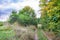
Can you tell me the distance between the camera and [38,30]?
9.98 meters

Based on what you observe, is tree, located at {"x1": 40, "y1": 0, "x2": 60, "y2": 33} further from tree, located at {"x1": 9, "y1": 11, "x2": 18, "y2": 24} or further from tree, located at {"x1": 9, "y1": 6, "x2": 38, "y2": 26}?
tree, located at {"x1": 9, "y1": 11, "x2": 18, "y2": 24}

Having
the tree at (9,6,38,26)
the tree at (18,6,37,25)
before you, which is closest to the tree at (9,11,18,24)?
the tree at (9,6,38,26)

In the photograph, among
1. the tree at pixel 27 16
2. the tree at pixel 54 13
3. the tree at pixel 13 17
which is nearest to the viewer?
the tree at pixel 54 13

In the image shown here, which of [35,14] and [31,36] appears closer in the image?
[31,36]

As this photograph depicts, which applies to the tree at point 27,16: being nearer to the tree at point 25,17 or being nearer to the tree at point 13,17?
the tree at point 25,17

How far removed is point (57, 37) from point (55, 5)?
3.75 ft

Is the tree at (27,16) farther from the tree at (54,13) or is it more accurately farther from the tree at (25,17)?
the tree at (54,13)

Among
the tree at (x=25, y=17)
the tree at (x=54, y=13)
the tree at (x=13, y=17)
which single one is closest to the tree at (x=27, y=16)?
the tree at (x=25, y=17)

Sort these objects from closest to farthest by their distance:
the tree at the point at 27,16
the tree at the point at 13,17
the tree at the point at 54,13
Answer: the tree at the point at 54,13
the tree at the point at 13,17
the tree at the point at 27,16

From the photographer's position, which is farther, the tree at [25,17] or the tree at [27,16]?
the tree at [27,16]

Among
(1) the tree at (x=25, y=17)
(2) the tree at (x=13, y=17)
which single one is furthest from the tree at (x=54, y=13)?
(2) the tree at (x=13, y=17)

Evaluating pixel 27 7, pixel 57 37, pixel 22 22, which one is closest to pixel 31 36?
pixel 57 37

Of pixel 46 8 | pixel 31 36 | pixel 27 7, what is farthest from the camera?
pixel 27 7

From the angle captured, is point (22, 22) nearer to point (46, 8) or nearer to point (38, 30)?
point (38, 30)
